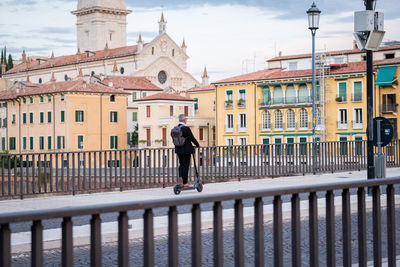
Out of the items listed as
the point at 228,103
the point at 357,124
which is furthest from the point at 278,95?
the point at 357,124

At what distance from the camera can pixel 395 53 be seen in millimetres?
76938

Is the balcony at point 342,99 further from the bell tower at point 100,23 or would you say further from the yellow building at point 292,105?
the bell tower at point 100,23

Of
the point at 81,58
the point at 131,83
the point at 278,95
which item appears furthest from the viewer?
the point at 81,58

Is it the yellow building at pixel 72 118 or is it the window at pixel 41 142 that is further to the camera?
the window at pixel 41 142

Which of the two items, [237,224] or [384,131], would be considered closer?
[237,224]

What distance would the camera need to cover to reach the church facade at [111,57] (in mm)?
115625

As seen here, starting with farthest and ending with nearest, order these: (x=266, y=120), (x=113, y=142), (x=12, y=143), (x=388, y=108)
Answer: (x=12, y=143) < (x=113, y=142) < (x=266, y=120) < (x=388, y=108)

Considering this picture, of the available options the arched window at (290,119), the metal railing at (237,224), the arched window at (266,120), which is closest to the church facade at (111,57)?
the arched window at (266,120)

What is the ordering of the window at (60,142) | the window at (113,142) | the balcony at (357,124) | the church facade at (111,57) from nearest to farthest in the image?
the balcony at (357,124) → the window at (60,142) → the window at (113,142) → the church facade at (111,57)

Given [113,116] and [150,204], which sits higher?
[113,116]

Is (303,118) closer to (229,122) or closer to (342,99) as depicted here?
(342,99)

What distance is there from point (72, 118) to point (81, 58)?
4714 cm

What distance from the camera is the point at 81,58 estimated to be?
12850cm

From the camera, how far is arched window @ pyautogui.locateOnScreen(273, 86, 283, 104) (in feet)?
262
